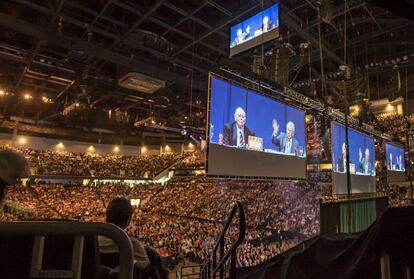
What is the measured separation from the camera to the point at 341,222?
6.38 meters

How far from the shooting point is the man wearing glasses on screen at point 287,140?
17.3 ft

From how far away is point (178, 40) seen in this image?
28.3 feet

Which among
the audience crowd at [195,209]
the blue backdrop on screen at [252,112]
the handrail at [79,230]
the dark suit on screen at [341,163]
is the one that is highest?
the blue backdrop on screen at [252,112]

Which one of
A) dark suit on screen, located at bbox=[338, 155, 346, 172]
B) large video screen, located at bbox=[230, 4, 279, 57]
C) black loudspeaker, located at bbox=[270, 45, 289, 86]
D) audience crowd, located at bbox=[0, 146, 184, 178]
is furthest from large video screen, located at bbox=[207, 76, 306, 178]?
audience crowd, located at bbox=[0, 146, 184, 178]

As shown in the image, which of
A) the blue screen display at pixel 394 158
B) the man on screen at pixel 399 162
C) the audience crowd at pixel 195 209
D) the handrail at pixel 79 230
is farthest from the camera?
the man on screen at pixel 399 162

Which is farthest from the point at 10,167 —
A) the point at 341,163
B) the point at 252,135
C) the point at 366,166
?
the point at 366,166

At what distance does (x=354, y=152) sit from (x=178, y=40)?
5.99 metres

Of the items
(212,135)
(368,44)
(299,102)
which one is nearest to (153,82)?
(299,102)

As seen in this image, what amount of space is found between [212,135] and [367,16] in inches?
208

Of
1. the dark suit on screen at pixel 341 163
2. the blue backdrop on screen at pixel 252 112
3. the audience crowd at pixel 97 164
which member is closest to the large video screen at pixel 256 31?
the blue backdrop on screen at pixel 252 112

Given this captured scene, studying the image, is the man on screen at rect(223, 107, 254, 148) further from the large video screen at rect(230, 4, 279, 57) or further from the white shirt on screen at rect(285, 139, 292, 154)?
the large video screen at rect(230, 4, 279, 57)

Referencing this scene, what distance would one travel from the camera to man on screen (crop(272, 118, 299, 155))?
5.29 m

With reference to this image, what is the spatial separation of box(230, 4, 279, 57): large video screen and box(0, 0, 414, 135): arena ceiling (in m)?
0.51

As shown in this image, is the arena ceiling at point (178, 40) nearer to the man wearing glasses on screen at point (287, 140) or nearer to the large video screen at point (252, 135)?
the large video screen at point (252, 135)
